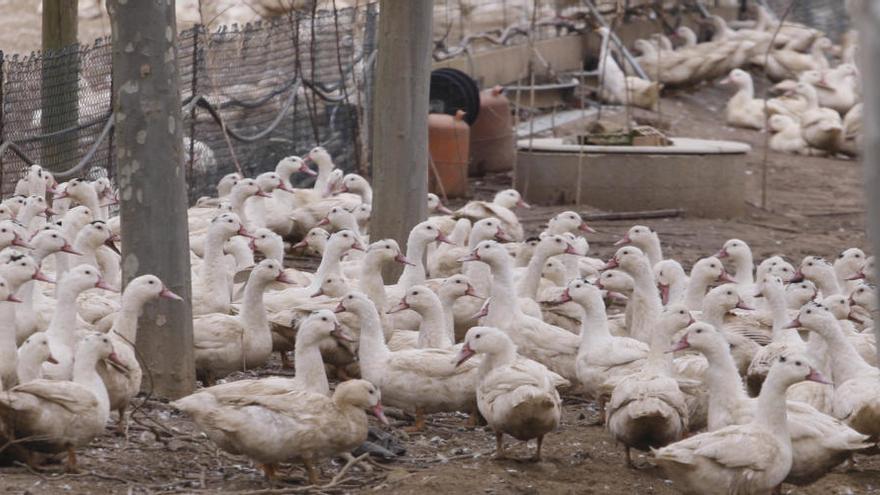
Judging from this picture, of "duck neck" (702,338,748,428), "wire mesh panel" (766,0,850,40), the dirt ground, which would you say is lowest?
the dirt ground

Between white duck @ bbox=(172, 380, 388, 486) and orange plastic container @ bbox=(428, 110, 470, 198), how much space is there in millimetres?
9039

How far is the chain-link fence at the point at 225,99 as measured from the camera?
1162 centimetres

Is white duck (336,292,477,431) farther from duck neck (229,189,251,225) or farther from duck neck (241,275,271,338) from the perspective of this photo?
duck neck (229,189,251,225)

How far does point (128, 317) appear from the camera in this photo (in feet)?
23.3

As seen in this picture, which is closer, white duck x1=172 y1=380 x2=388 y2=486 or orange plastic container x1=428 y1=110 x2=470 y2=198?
white duck x1=172 y1=380 x2=388 y2=486

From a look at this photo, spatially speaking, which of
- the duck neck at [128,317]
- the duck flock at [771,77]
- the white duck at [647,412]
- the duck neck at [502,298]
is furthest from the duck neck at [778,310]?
the duck flock at [771,77]

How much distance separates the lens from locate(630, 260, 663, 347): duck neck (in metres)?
8.78

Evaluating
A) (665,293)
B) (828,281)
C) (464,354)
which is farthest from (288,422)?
(828,281)

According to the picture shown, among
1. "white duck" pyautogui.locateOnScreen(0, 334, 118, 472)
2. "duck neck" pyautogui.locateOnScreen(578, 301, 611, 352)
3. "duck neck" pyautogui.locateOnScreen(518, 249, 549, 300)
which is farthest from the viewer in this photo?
"duck neck" pyautogui.locateOnScreen(518, 249, 549, 300)

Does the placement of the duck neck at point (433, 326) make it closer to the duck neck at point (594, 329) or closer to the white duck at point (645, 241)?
the duck neck at point (594, 329)

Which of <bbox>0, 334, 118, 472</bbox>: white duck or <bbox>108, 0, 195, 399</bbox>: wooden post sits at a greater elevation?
<bbox>108, 0, 195, 399</bbox>: wooden post

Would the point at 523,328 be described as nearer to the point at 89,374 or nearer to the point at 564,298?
the point at 564,298

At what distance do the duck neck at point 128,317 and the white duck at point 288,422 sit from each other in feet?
3.29

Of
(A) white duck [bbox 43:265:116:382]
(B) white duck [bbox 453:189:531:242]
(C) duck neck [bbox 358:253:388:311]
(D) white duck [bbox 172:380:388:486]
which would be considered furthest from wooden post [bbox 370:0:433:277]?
(D) white duck [bbox 172:380:388:486]
